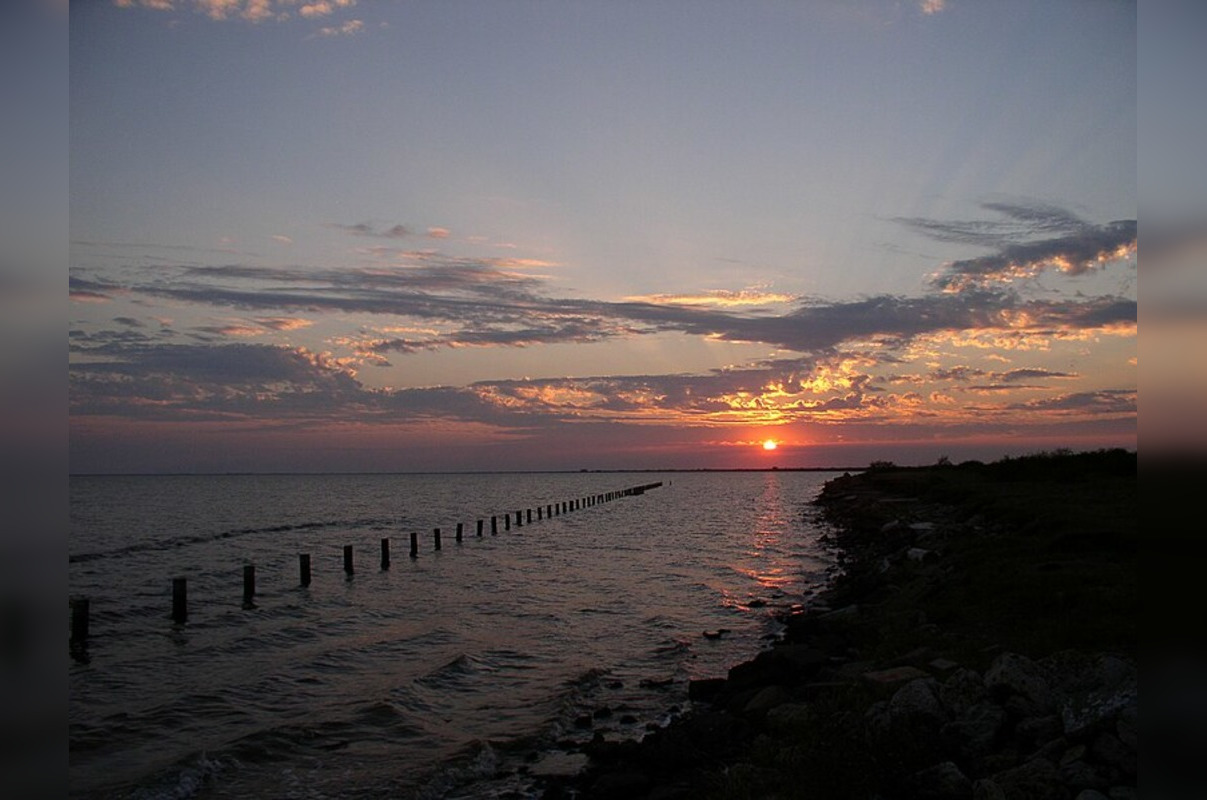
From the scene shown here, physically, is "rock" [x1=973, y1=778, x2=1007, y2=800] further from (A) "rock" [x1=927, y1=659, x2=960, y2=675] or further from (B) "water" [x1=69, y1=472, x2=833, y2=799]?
(B) "water" [x1=69, y1=472, x2=833, y2=799]

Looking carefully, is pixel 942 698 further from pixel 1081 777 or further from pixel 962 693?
pixel 1081 777

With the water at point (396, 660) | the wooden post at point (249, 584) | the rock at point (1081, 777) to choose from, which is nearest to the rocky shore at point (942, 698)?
the rock at point (1081, 777)

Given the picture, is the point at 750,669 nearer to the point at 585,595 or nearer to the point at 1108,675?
the point at 1108,675

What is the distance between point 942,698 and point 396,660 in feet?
42.2

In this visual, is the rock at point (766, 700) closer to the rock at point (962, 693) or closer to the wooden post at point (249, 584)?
the rock at point (962, 693)

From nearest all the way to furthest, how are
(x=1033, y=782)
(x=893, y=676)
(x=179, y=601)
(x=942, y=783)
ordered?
(x=1033, y=782), (x=942, y=783), (x=893, y=676), (x=179, y=601)

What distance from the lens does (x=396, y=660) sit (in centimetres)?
1884

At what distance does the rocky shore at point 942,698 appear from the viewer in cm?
730

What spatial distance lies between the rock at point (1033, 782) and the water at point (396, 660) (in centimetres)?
605

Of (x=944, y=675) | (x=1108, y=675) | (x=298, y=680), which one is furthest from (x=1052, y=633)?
(x=298, y=680)

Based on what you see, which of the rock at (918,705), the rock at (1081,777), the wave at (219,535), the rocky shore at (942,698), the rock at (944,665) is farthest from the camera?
the wave at (219,535)

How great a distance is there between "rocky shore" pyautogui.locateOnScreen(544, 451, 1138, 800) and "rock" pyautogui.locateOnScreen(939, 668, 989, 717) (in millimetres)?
17

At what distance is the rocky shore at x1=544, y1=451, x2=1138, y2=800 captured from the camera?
730cm

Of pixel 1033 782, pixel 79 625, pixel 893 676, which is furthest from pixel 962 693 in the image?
pixel 79 625
